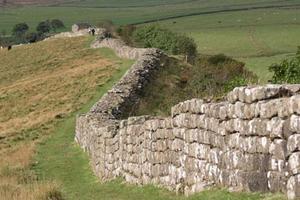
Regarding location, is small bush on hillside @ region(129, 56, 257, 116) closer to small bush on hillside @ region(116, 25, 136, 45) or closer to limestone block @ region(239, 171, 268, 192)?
limestone block @ region(239, 171, 268, 192)

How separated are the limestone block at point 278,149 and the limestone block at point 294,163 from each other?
0.78ft

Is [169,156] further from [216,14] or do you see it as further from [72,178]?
[216,14]

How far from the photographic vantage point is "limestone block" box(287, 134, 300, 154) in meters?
10.4

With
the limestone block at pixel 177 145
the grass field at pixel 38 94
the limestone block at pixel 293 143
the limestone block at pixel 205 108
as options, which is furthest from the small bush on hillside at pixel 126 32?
the limestone block at pixel 293 143

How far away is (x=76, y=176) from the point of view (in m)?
23.2

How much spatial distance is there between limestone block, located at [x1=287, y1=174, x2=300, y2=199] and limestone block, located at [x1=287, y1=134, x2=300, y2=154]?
1.30 feet

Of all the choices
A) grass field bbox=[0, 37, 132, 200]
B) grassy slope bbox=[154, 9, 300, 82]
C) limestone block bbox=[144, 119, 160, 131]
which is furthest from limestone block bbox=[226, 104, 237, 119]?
grassy slope bbox=[154, 9, 300, 82]

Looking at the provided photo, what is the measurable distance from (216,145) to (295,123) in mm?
3565

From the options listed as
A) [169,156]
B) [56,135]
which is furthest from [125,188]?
[56,135]

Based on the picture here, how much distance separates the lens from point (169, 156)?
55.5ft

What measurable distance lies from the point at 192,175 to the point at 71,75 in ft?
126

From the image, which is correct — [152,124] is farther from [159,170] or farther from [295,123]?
[295,123]

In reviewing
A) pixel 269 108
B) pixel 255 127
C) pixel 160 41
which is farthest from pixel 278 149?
pixel 160 41

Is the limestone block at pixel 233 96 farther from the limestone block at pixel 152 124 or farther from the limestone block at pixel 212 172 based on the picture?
the limestone block at pixel 152 124
